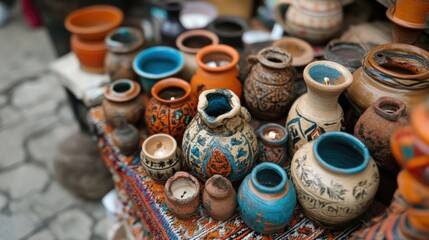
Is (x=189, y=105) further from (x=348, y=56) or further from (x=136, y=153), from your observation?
(x=348, y=56)

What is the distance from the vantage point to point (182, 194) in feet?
5.79

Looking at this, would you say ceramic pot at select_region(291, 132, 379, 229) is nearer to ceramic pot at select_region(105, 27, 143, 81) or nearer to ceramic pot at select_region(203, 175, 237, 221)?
ceramic pot at select_region(203, 175, 237, 221)

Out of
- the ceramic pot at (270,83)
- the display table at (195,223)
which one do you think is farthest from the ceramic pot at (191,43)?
the display table at (195,223)

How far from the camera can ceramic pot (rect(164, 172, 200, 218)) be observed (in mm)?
1648

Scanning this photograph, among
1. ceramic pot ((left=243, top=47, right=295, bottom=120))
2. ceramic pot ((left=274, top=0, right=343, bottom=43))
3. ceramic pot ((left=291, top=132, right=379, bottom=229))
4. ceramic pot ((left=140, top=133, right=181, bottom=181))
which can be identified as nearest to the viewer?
ceramic pot ((left=291, top=132, right=379, bottom=229))

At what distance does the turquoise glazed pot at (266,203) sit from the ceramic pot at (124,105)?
0.81m

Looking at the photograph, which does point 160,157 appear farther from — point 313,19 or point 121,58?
point 313,19

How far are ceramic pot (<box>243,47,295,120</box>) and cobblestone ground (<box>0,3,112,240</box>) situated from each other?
162 cm

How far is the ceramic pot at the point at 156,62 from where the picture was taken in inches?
85.1

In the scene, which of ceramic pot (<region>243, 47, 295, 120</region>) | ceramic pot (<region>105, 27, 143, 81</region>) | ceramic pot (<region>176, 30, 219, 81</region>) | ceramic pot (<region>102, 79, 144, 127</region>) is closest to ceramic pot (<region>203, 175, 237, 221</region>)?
ceramic pot (<region>243, 47, 295, 120</region>)

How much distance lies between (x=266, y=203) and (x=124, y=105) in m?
0.99

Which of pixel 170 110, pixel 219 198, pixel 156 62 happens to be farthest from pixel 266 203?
pixel 156 62

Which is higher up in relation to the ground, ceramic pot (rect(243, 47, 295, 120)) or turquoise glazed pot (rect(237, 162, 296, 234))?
ceramic pot (rect(243, 47, 295, 120))

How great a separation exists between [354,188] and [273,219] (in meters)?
0.34
